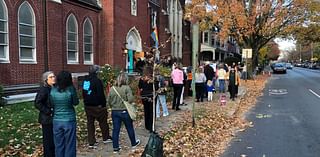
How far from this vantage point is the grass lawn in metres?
7.30

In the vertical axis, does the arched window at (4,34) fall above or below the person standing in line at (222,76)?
above

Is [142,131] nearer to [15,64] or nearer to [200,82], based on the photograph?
[200,82]

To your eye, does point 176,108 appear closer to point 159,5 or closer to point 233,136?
point 233,136

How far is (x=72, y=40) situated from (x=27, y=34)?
391 centimetres

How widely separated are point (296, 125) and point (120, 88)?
6.09 m

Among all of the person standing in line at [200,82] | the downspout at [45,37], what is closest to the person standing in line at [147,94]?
the person standing in line at [200,82]

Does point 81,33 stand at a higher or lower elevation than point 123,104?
higher

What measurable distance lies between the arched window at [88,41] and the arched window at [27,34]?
486 centimetres

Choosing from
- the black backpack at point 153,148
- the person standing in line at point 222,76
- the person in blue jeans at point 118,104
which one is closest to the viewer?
the black backpack at point 153,148

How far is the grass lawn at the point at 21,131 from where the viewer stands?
7296 millimetres

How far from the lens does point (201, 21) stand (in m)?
37.3

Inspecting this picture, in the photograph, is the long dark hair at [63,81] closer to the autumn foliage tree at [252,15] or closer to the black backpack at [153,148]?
the black backpack at [153,148]

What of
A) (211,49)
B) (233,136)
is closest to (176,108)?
(233,136)

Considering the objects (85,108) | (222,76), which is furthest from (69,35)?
(85,108)
